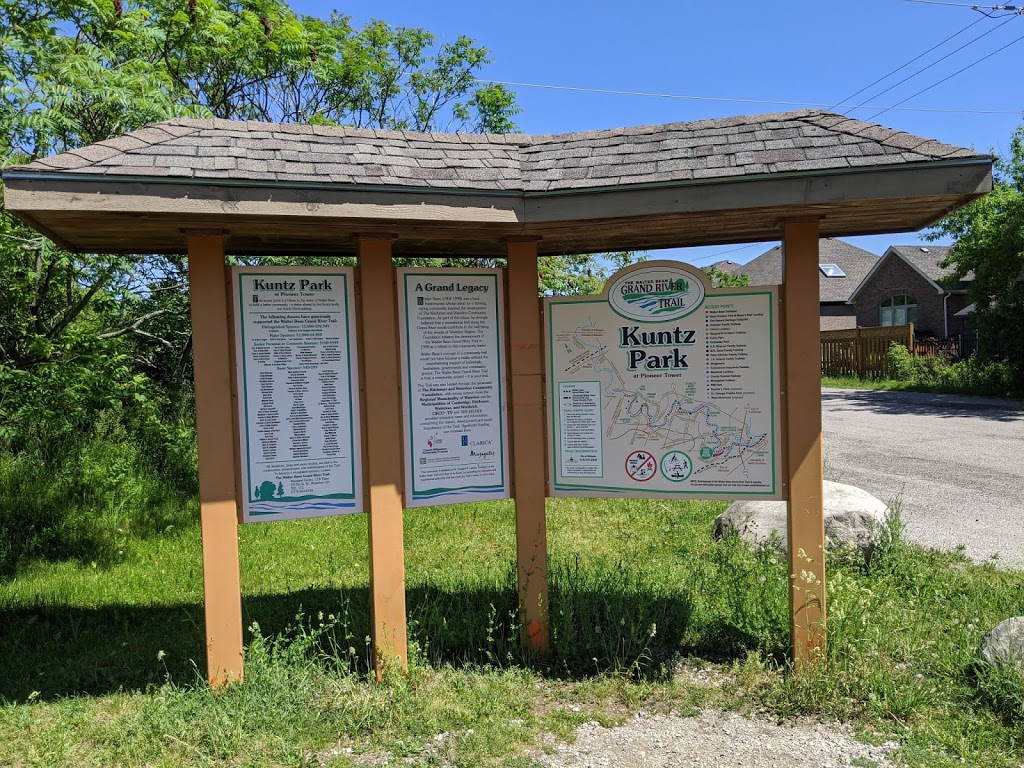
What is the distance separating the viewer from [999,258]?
18609 mm

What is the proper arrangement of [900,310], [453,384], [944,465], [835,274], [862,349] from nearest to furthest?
1. [453,384]
2. [944,465]
3. [862,349]
4. [900,310]
5. [835,274]

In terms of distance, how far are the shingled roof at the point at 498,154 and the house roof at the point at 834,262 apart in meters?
38.3

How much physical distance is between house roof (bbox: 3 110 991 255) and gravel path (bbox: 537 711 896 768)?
8.40ft

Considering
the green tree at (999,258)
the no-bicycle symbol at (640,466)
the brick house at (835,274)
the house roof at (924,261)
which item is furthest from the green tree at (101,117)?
the brick house at (835,274)

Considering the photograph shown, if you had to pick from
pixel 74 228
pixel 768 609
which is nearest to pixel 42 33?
A: pixel 74 228

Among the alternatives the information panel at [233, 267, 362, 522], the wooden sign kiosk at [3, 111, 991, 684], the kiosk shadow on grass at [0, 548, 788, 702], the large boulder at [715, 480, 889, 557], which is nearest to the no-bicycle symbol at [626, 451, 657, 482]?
the wooden sign kiosk at [3, 111, 991, 684]

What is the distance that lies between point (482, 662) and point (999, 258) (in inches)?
767

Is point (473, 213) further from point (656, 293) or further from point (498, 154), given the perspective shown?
point (656, 293)

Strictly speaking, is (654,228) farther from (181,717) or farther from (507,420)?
(181,717)

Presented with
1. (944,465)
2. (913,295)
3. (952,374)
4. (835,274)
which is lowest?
(944,465)

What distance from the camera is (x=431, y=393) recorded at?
4.29 meters

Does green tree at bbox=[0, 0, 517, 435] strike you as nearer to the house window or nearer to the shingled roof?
the shingled roof

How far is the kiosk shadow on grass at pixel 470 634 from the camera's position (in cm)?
427

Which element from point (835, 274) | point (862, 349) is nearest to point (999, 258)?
point (862, 349)
